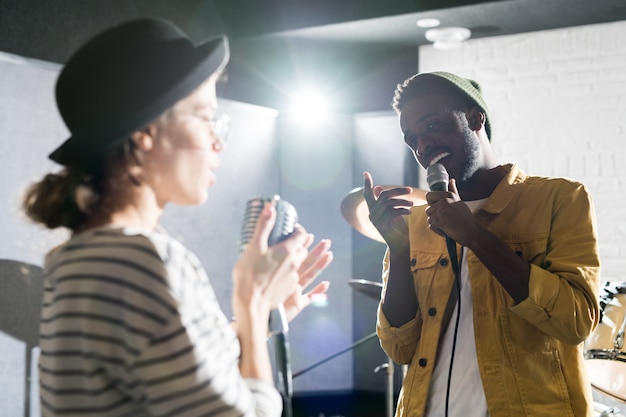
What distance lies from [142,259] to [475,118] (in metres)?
1.15

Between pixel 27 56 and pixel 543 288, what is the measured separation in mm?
2382

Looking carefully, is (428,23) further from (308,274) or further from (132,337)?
(132,337)

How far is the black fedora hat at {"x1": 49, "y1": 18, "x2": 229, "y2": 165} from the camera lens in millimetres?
922

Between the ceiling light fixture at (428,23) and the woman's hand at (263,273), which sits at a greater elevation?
the ceiling light fixture at (428,23)

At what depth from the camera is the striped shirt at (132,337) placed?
2.77 feet

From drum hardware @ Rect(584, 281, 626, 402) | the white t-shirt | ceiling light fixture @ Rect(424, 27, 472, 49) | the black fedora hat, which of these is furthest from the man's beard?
ceiling light fixture @ Rect(424, 27, 472, 49)

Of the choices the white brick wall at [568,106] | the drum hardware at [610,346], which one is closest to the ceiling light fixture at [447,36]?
the white brick wall at [568,106]

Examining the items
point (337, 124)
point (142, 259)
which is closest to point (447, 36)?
point (337, 124)

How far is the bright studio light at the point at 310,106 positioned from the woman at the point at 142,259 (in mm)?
3444

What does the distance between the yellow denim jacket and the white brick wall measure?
2.28 metres

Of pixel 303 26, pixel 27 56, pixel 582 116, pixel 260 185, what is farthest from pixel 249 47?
pixel 582 116

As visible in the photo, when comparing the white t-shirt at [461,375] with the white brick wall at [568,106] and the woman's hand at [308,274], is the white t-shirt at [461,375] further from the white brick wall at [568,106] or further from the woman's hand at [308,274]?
the white brick wall at [568,106]

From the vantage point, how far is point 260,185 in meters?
4.18

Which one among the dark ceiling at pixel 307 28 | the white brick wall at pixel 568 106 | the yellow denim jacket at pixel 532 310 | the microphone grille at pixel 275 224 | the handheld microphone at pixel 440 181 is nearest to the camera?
the microphone grille at pixel 275 224
